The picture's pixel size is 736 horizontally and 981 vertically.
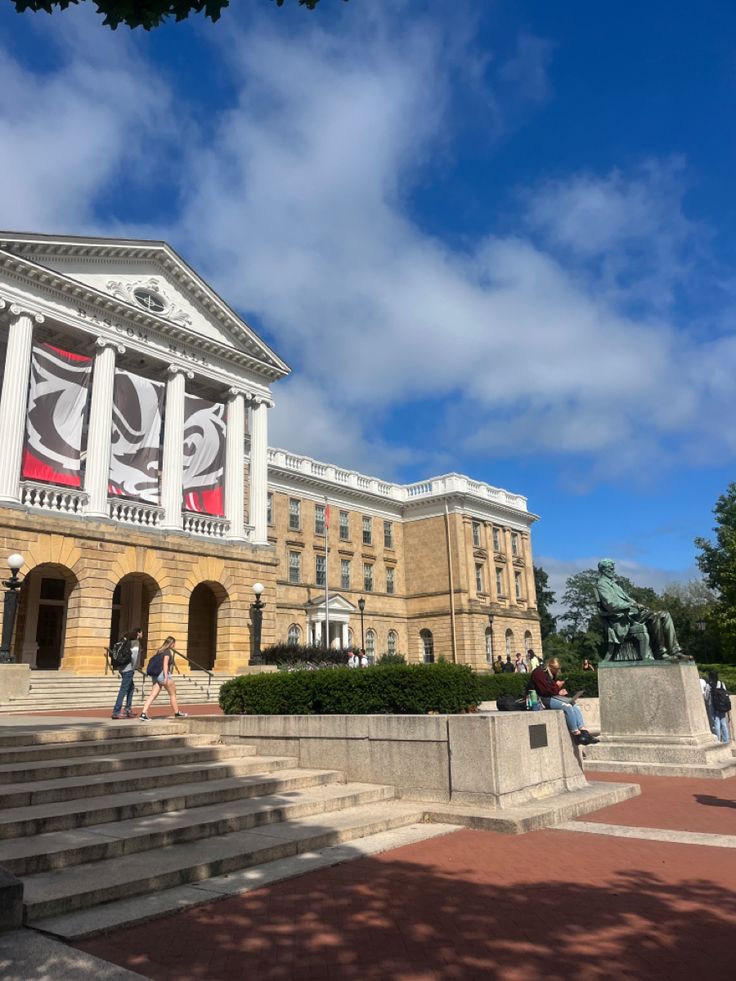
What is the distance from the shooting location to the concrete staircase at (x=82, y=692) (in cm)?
2024

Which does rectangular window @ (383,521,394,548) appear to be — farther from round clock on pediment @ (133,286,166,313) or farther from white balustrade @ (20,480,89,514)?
white balustrade @ (20,480,89,514)

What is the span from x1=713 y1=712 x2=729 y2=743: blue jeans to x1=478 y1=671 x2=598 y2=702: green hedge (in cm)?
742

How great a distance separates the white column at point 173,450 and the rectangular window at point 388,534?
102ft

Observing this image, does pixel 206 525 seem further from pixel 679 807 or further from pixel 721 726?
pixel 679 807

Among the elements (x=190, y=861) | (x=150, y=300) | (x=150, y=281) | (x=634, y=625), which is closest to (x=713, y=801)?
Answer: (x=634, y=625)

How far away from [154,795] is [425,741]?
3280mm

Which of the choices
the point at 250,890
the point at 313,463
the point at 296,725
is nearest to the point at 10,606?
the point at 296,725

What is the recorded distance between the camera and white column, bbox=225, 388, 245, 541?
33281 mm

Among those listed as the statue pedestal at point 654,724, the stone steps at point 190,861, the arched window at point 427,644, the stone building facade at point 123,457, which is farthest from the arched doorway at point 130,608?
the arched window at point 427,644

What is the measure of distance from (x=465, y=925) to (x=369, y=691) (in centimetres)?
562

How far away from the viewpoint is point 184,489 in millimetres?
31438

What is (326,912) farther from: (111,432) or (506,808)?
(111,432)

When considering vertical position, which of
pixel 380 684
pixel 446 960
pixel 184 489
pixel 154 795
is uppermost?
pixel 184 489

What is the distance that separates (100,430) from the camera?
93.9 feet
